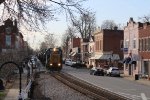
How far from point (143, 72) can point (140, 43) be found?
16.3 feet

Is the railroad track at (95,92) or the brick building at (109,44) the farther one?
the brick building at (109,44)

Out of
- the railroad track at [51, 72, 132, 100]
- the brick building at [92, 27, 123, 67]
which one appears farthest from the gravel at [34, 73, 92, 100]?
the brick building at [92, 27, 123, 67]

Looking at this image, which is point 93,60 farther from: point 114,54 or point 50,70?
point 50,70

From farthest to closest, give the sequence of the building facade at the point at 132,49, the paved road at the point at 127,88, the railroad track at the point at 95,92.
Answer: the building facade at the point at 132,49 → the paved road at the point at 127,88 → the railroad track at the point at 95,92

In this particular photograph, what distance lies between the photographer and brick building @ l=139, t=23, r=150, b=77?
63.8 meters

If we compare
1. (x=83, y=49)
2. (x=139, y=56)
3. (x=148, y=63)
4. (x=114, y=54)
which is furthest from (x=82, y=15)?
(x=83, y=49)

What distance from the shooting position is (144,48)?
6588 cm

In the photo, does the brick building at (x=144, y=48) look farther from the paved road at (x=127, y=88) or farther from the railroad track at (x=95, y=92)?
the railroad track at (x=95, y=92)

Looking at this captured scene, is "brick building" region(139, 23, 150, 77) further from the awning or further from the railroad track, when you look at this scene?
the awning

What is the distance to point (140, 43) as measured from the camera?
6794 cm

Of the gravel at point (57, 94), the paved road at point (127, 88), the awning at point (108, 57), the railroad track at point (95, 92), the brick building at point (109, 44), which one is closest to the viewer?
the railroad track at point (95, 92)

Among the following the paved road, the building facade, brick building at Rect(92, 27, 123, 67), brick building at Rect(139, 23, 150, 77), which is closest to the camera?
the paved road

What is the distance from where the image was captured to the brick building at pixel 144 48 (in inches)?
2511

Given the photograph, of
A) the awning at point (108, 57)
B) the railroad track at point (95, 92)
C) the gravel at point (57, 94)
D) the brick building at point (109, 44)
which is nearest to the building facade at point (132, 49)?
the awning at point (108, 57)
